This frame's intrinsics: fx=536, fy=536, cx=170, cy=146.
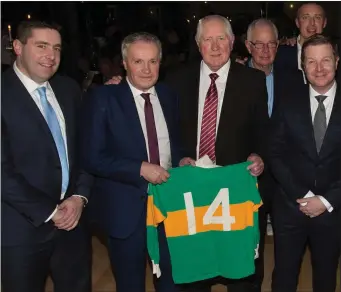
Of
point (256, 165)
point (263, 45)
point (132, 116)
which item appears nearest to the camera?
point (132, 116)

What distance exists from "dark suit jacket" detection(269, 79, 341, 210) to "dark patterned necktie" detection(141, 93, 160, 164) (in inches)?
22.8

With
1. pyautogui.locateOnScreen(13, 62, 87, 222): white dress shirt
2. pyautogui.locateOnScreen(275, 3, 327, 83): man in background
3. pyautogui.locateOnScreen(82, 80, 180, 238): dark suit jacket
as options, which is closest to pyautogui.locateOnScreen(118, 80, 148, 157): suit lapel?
pyautogui.locateOnScreen(82, 80, 180, 238): dark suit jacket

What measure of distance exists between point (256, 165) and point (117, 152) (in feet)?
2.23

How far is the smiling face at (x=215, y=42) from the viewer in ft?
8.87

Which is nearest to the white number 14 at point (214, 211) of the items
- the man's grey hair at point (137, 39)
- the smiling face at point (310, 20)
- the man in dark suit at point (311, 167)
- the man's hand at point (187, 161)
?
the man's hand at point (187, 161)

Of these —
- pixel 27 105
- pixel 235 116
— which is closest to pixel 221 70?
pixel 235 116

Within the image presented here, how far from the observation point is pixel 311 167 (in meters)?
2.59

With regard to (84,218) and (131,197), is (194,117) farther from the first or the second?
(84,218)

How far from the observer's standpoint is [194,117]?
2775mm

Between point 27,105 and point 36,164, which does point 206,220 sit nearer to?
point 36,164

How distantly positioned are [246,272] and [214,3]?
5073 mm

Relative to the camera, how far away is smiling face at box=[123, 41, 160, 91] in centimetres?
248

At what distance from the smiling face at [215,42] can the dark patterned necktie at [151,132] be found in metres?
A: 0.41

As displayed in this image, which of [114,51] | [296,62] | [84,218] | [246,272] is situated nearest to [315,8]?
[296,62]
